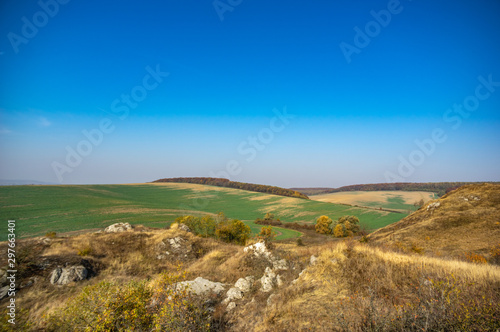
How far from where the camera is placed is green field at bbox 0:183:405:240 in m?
44.1

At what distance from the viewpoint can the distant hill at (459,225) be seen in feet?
61.2

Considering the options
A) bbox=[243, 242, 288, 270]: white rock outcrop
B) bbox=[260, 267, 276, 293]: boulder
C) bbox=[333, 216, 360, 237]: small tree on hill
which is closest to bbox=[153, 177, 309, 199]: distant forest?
bbox=[333, 216, 360, 237]: small tree on hill

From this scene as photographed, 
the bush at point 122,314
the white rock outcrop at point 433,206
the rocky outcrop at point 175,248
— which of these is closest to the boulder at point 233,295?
the bush at point 122,314

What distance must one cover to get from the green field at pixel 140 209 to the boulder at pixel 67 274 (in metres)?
30.8

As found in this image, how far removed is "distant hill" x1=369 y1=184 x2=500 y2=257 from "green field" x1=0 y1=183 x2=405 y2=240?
3199 cm

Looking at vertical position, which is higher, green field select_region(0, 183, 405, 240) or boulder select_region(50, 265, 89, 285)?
boulder select_region(50, 265, 89, 285)

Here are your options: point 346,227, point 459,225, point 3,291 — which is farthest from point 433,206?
point 3,291

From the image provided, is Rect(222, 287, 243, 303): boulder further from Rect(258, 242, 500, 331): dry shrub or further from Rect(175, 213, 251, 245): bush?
Rect(175, 213, 251, 245): bush

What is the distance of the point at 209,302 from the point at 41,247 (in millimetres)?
16786

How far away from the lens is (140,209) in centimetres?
6222

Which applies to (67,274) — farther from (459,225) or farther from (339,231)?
(339,231)

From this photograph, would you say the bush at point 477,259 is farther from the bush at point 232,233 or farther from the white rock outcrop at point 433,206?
the bush at point 232,233

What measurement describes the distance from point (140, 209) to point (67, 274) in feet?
176

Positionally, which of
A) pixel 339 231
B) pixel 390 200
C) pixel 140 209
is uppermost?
pixel 390 200
